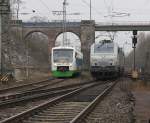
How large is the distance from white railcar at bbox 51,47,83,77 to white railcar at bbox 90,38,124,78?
83.9 inches

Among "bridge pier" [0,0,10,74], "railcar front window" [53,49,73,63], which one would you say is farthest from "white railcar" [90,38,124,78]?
"bridge pier" [0,0,10,74]

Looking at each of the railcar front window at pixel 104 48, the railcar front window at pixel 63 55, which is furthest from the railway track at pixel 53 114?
the railcar front window at pixel 63 55

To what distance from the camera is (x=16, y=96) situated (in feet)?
60.3

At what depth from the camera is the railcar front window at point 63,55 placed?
129 ft

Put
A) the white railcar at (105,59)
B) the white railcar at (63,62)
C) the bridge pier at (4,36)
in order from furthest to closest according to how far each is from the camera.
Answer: the white railcar at (63,62)
the white railcar at (105,59)
the bridge pier at (4,36)

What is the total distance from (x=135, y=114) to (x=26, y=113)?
9.73 ft

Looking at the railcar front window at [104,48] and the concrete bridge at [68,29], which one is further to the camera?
the concrete bridge at [68,29]

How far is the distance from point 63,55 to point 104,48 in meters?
3.91

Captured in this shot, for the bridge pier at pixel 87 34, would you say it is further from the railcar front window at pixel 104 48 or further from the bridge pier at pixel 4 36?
the bridge pier at pixel 4 36

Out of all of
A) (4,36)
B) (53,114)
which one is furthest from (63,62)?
(53,114)

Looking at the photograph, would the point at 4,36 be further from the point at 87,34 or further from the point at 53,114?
the point at 87,34

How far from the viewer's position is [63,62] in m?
39.0

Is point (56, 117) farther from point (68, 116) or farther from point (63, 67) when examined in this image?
point (63, 67)

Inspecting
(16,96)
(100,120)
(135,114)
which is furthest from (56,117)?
(16,96)
